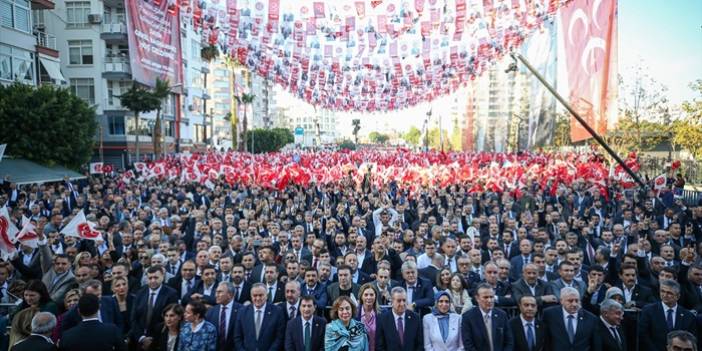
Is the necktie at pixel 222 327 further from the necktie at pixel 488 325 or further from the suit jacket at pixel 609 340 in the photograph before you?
the suit jacket at pixel 609 340

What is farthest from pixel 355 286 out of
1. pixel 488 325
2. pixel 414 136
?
pixel 414 136

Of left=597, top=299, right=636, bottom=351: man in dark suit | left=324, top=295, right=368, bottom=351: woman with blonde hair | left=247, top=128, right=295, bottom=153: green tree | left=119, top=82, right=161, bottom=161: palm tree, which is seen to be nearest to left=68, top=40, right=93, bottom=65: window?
left=119, top=82, right=161, bottom=161: palm tree

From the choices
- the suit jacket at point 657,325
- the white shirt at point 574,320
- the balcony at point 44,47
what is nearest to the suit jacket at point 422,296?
the white shirt at point 574,320

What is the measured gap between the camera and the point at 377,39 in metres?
18.5

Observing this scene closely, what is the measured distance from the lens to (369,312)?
5.87 m

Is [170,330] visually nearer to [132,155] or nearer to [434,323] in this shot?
[434,323]

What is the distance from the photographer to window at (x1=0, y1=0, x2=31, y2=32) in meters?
24.8

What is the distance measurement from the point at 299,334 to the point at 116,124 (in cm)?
3972

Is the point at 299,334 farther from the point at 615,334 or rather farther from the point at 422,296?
the point at 615,334

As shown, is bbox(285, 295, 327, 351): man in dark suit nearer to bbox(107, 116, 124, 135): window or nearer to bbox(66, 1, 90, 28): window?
bbox(107, 116, 124, 135): window

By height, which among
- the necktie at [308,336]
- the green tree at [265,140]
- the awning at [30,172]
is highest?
the green tree at [265,140]

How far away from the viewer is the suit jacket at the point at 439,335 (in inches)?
218

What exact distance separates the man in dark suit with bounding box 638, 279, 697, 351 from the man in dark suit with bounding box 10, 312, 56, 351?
6.20 meters

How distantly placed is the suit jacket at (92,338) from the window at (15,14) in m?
26.1
